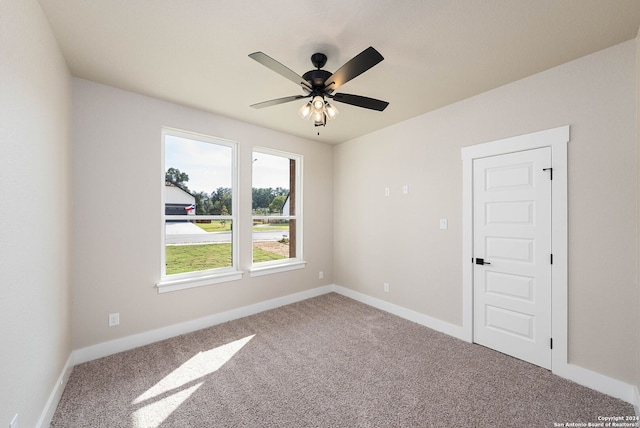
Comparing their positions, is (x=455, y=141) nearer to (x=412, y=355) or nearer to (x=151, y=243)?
(x=412, y=355)

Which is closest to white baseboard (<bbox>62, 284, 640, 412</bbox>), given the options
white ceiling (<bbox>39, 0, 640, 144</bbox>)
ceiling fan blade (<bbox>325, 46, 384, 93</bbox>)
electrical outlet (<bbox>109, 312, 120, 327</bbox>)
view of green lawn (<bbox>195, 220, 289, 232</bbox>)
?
electrical outlet (<bbox>109, 312, 120, 327</bbox>)

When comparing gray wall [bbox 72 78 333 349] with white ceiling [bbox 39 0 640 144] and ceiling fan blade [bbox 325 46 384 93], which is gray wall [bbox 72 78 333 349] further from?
ceiling fan blade [bbox 325 46 384 93]

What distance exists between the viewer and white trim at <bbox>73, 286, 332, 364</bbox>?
2535mm

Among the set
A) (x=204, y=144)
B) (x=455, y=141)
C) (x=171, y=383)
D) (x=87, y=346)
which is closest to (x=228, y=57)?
(x=204, y=144)

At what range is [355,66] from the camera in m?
1.71

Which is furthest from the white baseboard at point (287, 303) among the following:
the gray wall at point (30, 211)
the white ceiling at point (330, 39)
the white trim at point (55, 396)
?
the white ceiling at point (330, 39)

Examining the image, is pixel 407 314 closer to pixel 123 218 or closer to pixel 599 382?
pixel 599 382

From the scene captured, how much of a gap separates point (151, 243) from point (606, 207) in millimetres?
4234

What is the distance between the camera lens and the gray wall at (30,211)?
127 centimetres

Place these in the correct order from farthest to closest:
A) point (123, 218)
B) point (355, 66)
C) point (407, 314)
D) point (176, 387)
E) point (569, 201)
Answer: point (407, 314)
point (123, 218)
point (569, 201)
point (176, 387)
point (355, 66)

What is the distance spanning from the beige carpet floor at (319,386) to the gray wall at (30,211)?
1.58 feet

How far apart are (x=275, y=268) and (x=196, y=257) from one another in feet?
3.70

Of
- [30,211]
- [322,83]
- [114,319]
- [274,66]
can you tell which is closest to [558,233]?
[322,83]

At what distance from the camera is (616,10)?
1655mm
